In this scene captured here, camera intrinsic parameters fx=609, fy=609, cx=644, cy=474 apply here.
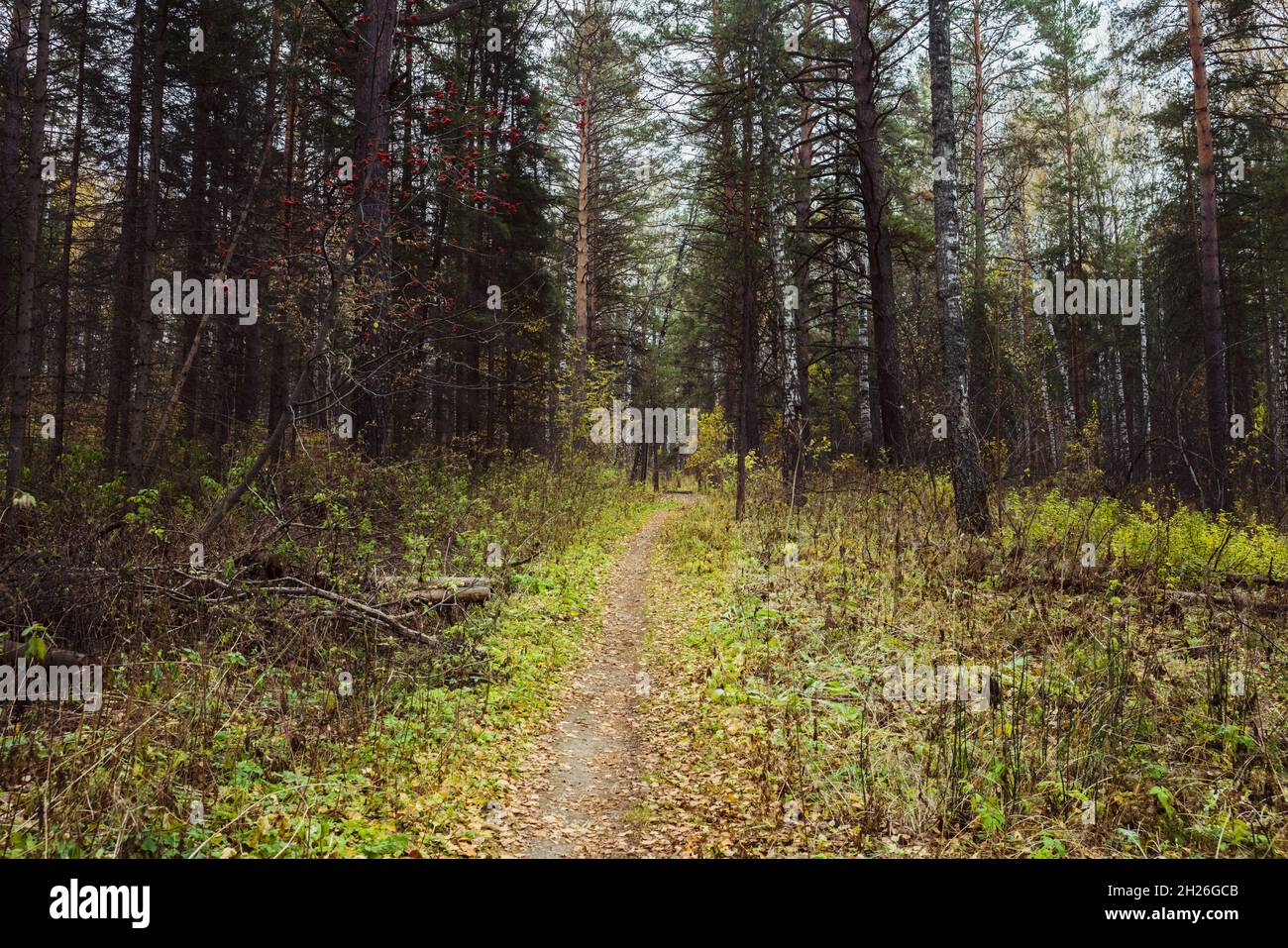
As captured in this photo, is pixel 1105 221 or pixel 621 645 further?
pixel 1105 221

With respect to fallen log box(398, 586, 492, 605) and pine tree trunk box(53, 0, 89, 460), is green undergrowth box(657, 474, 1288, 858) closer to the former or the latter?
fallen log box(398, 586, 492, 605)

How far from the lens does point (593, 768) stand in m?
4.64

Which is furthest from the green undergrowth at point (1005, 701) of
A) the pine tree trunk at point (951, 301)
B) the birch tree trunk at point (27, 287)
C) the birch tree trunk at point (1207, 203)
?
the birch tree trunk at point (27, 287)

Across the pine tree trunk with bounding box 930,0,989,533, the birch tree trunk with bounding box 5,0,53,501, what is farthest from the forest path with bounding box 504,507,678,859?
the birch tree trunk with bounding box 5,0,53,501

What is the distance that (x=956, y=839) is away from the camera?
3137 mm

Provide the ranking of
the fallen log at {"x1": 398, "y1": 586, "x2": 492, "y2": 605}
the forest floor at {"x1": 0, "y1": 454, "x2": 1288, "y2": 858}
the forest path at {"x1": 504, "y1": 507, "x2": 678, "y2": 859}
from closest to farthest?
the forest floor at {"x1": 0, "y1": 454, "x2": 1288, "y2": 858}, the forest path at {"x1": 504, "y1": 507, "x2": 678, "y2": 859}, the fallen log at {"x1": 398, "y1": 586, "x2": 492, "y2": 605}

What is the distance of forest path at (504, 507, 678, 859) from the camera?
12.2 feet

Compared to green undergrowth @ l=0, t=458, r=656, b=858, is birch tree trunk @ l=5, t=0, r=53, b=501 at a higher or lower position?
higher

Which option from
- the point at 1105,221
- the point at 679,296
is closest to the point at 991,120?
the point at 1105,221

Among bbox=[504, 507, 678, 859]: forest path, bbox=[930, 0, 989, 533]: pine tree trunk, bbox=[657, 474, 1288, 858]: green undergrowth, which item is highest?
bbox=[930, 0, 989, 533]: pine tree trunk

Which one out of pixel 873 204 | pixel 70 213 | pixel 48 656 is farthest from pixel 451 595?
pixel 70 213

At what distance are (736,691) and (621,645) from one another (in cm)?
235

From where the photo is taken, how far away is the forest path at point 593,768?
3709 mm
